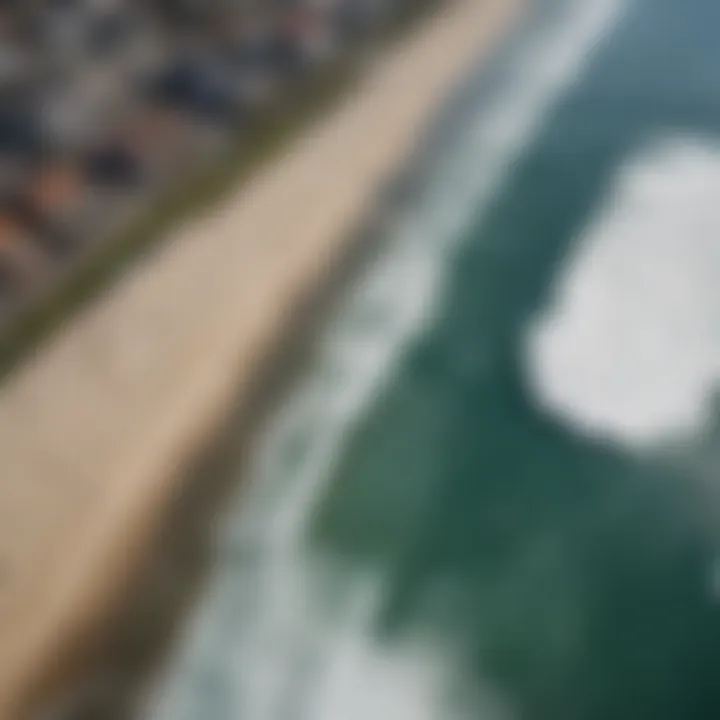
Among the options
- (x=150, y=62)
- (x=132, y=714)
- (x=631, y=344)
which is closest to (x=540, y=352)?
(x=631, y=344)

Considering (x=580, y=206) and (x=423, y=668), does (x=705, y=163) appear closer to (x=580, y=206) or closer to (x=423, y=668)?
(x=580, y=206)

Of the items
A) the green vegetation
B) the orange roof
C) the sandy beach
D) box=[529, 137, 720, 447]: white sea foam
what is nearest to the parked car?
the green vegetation

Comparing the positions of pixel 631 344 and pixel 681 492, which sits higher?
pixel 631 344

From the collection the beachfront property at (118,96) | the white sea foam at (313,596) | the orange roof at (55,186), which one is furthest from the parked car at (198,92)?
the white sea foam at (313,596)

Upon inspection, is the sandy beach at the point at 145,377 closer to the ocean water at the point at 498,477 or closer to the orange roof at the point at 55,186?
the ocean water at the point at 498,477

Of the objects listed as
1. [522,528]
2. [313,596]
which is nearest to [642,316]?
[522,528]
